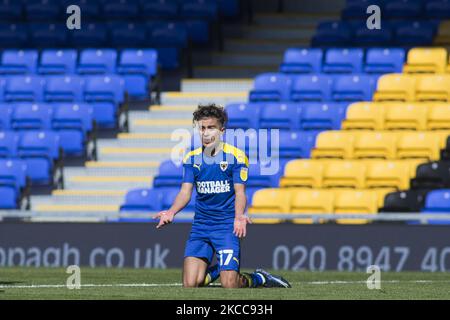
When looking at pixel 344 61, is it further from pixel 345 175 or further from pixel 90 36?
pixel 90 36

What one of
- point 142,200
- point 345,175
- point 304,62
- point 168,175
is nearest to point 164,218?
point 142,200

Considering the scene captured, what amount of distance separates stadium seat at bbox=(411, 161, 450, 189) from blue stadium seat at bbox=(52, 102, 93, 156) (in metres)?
6.14

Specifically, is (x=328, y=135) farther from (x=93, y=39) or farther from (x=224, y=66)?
(x=93, y=39)

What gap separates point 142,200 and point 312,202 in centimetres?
275

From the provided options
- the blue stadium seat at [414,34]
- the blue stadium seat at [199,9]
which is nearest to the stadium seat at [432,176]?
the blue stadium seat at [414,34]

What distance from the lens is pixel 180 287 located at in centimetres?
1336

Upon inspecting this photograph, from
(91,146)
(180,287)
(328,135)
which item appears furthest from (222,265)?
(91,146)

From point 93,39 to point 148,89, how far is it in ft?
8.81

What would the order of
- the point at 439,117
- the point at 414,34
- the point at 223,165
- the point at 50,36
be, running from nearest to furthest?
the point at 223,165, the point at 439,117, the point at 414,34, the point at 50,36

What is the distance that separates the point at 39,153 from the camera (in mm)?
23484

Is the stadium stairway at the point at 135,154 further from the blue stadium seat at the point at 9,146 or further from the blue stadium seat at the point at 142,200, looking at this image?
the blue stadium seat at the point at 9,146

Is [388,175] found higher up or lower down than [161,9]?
lower down

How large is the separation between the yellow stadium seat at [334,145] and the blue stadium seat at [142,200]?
107 inches
